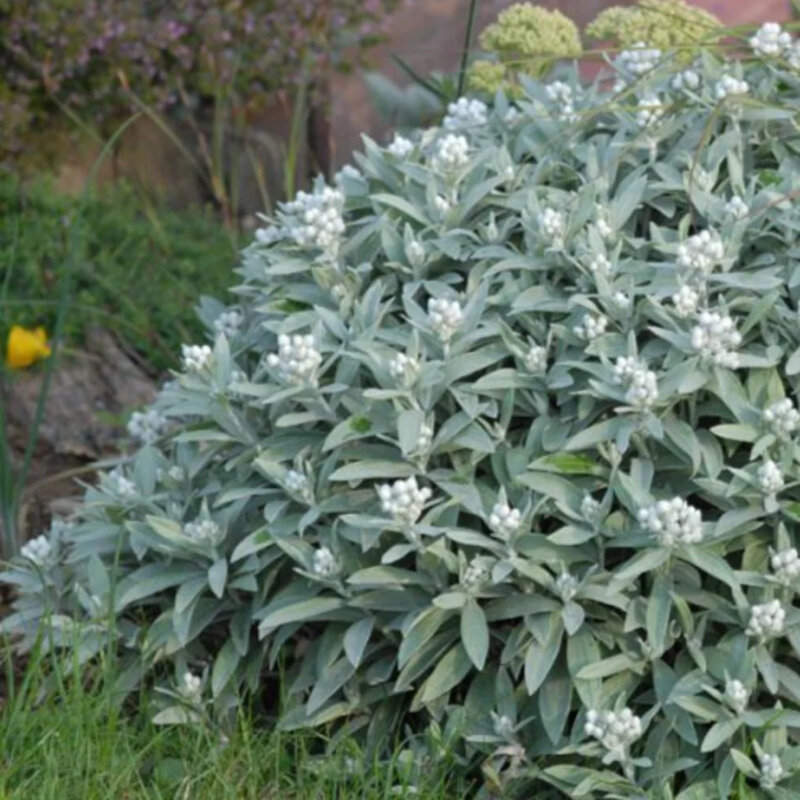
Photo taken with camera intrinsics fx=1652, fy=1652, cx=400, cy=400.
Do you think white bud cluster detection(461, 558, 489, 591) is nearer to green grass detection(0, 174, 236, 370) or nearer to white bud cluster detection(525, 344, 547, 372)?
white bud cluster detection(525, 344, 547, 372)

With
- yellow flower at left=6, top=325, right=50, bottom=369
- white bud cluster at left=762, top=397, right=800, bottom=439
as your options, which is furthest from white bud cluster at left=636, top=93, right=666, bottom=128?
yellow flower at left=6, top=325, right=50, bottom=369

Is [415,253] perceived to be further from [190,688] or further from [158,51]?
[158,51]

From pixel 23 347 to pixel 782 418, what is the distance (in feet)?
9.84

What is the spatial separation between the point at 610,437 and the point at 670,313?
0.27 metres

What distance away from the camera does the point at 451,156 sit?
3.35 m

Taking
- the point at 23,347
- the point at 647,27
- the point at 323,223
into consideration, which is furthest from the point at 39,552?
the point at 647,27

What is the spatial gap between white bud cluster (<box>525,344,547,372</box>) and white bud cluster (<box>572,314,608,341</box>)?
0.24 ft

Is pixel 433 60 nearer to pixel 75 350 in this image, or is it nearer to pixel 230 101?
pixel 230 101

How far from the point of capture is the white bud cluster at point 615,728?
9.23ft

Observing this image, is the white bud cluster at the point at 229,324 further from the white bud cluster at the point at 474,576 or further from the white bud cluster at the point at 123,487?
the white bud cluster at the point at 474,576

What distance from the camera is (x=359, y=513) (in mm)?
3084

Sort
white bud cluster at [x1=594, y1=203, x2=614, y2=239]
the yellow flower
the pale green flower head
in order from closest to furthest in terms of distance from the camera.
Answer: white bud cluster at [x1=594, y1=203, x2=614, y2=239] < the pale green flower head < the yellow flower

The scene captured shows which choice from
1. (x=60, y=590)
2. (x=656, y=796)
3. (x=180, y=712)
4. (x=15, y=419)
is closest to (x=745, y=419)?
(x=656, y=796)

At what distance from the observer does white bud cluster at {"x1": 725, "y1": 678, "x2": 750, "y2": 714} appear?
9.21ft
